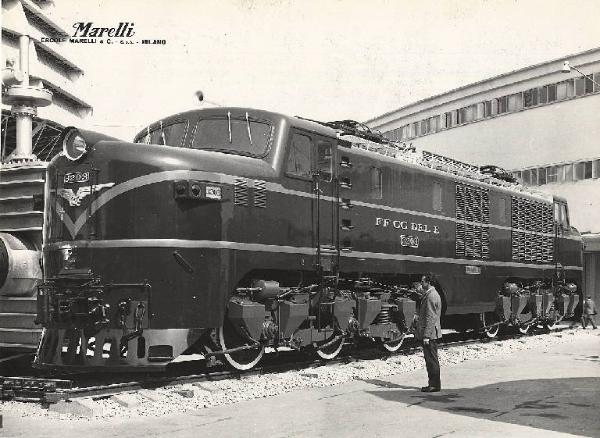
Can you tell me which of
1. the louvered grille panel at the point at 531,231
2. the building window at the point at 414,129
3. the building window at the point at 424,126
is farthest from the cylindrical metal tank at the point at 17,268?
the building window at the point at 414,129

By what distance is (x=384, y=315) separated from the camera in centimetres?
1508

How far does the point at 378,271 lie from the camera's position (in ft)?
48.8

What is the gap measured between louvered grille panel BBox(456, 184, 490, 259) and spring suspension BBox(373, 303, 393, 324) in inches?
128

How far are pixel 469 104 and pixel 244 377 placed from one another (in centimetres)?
3470

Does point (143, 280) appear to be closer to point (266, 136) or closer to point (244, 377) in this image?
point (244, 377)

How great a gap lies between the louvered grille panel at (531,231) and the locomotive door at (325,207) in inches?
346

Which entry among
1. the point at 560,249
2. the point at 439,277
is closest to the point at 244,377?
the point at 439,277

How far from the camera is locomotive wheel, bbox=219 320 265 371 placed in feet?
38.7

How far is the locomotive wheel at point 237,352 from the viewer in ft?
A: 38.7

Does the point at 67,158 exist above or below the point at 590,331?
above

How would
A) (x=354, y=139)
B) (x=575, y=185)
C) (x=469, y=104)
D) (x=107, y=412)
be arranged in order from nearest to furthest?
(x=107, y=412)
(x=354, y=139)
(x=575, y=185)
(x=469, y=104)

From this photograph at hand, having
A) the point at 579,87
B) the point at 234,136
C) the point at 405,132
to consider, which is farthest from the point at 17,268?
the point at 405,132

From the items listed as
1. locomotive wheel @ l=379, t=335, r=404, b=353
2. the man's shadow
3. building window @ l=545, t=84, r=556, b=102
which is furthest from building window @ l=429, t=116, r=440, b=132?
the man's shadow

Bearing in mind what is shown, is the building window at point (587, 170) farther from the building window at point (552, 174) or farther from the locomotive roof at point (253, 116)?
the locomotive roof at point (253, 116)
